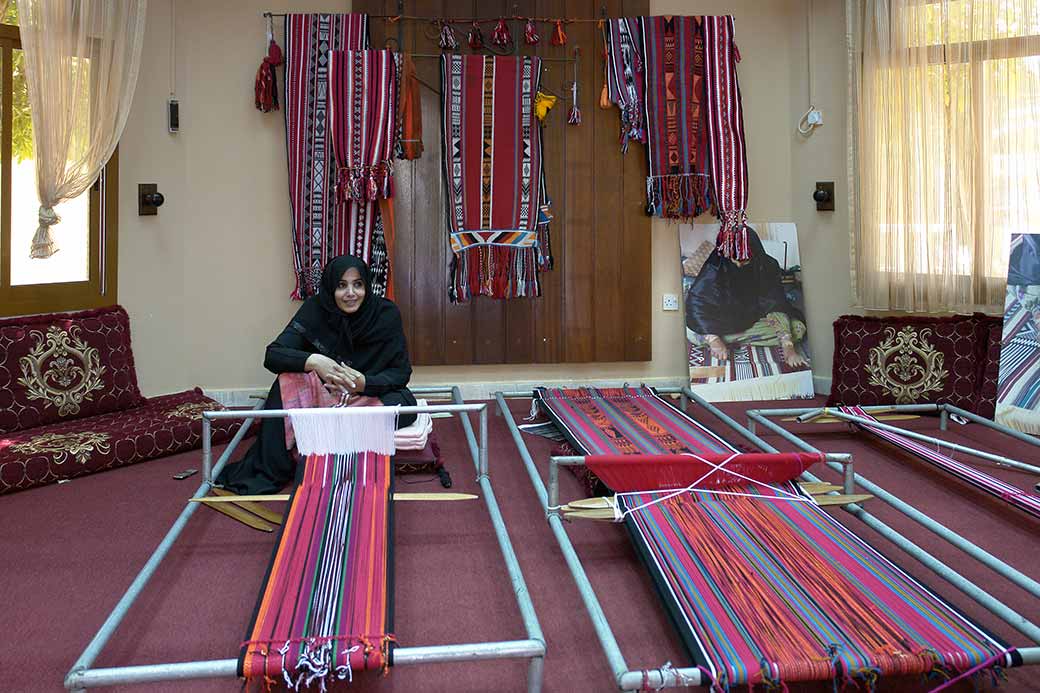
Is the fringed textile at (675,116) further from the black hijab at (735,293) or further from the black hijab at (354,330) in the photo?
the black hijab at (354,330)

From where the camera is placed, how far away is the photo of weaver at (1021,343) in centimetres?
452

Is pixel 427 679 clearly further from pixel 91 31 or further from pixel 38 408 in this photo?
pixel 91 31

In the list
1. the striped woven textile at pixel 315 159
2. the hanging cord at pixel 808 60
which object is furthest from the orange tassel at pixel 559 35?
the hanging cord at pixel 808 60

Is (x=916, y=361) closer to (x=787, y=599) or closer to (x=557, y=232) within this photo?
(x=557, y=232)

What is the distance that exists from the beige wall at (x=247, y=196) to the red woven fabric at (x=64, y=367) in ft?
1.43

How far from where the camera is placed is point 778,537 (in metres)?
2.78

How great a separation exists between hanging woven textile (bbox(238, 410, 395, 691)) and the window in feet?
7.48

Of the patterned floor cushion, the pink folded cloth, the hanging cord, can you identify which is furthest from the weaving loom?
the hanging cord

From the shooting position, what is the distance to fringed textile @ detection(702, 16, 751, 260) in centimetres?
591

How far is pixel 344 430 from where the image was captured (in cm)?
345

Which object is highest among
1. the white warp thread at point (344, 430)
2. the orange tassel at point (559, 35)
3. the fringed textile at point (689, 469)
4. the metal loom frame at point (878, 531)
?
the orange tassel at point (559, 35)

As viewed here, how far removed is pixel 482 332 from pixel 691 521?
128 inches

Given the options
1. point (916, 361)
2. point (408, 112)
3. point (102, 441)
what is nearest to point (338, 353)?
point (102, 441)

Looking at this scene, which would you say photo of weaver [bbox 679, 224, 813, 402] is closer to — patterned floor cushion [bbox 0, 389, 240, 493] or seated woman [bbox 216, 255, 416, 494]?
seated woman [bbox 216, 255, 416, 494]
